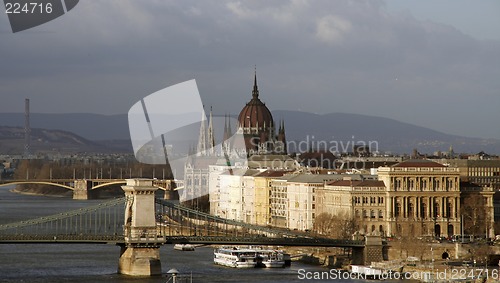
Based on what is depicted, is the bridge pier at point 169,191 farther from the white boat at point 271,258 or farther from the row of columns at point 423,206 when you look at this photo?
the white boat at point 271,258

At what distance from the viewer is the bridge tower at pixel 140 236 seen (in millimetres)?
34812

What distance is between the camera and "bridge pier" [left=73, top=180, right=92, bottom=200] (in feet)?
282

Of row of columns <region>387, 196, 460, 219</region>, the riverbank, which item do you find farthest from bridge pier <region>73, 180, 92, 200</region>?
row of columns <region>387, 196, 460, 219</region>

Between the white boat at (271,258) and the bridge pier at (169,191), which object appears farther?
the bridge pier at (169,191)

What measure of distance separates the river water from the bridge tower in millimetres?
491

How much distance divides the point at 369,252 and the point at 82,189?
50.7 m

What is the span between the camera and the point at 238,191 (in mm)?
61344

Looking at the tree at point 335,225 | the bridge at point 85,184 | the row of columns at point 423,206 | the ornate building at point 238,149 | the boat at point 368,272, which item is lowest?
the boat at point 368,272

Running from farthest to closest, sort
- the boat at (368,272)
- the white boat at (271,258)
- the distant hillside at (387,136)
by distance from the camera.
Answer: the distant hillside at (387,136) → the white boat at (271,258) → the boat at (368,272)

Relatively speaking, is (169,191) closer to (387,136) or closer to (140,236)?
(140,236)

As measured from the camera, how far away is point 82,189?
8712 cm

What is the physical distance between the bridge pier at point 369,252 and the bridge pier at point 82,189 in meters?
48.5

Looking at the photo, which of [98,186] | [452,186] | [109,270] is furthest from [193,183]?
[109,270]

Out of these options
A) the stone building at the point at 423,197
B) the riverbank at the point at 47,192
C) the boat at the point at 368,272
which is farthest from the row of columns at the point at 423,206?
the riverbank at the point at 47,192
